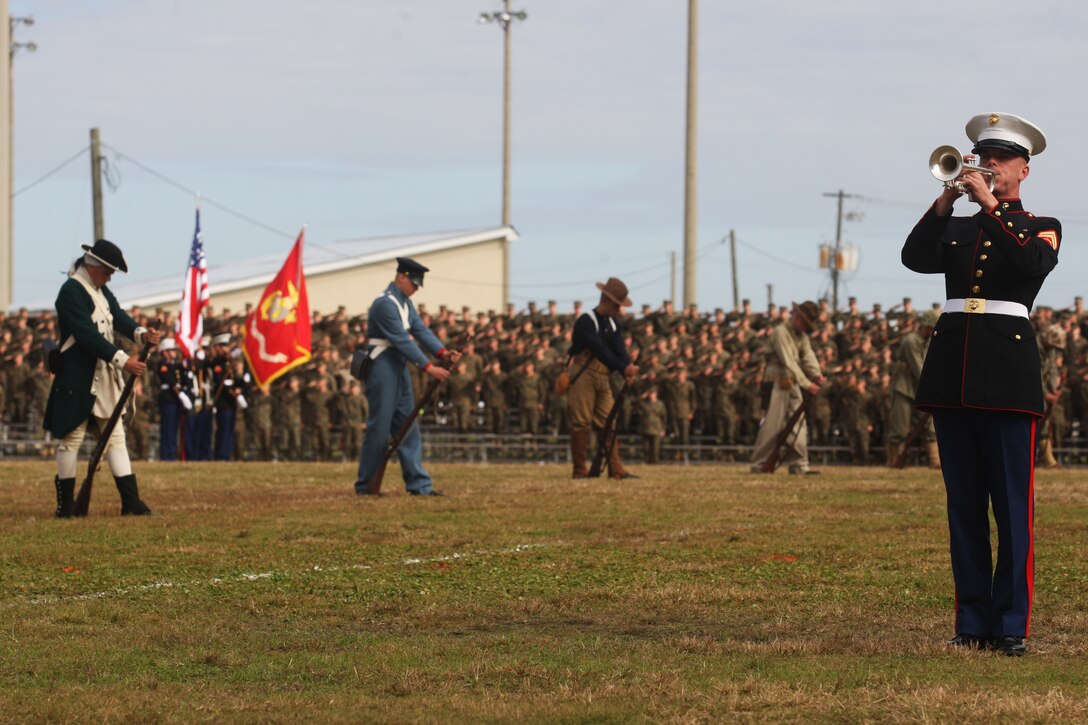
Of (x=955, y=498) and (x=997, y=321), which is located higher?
(x=997, y=321)

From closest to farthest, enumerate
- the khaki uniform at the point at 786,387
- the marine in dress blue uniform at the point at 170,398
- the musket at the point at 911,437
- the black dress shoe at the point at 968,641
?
the black dress shoe at the point at 968,641 < the musket at the point at 911,437 < the khaki uniform at the point at 786,387 < the marine in dress blue uniform at the point at 170,398

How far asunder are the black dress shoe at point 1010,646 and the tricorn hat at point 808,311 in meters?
12.7

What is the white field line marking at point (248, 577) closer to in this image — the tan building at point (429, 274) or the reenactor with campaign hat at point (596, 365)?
the reenactor with campaign hat at point (596, 365)

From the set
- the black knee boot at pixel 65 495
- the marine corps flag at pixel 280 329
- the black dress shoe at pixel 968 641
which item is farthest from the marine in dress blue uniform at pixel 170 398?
the black dress shoe at pixel 968 641

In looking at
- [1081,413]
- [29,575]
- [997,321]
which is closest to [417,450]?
[29,575]

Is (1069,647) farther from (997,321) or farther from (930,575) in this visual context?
(930,575)

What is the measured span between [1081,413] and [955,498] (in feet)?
63.9

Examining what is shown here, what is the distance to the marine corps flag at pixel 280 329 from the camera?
28.3 meters

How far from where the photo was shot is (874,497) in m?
14.6

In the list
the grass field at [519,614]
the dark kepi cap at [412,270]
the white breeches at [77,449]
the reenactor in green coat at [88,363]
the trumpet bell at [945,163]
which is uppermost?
the dark kepi cap at [412,270]

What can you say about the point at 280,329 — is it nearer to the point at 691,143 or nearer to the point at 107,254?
the point at 691,143

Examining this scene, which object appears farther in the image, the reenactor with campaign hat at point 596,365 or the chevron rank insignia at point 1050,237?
the reenactor with campaign hat at point 596,365

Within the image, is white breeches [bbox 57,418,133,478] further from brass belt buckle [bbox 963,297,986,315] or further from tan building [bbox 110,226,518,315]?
tan building [bbox 110,226,518,315]

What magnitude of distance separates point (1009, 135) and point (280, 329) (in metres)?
22.2
